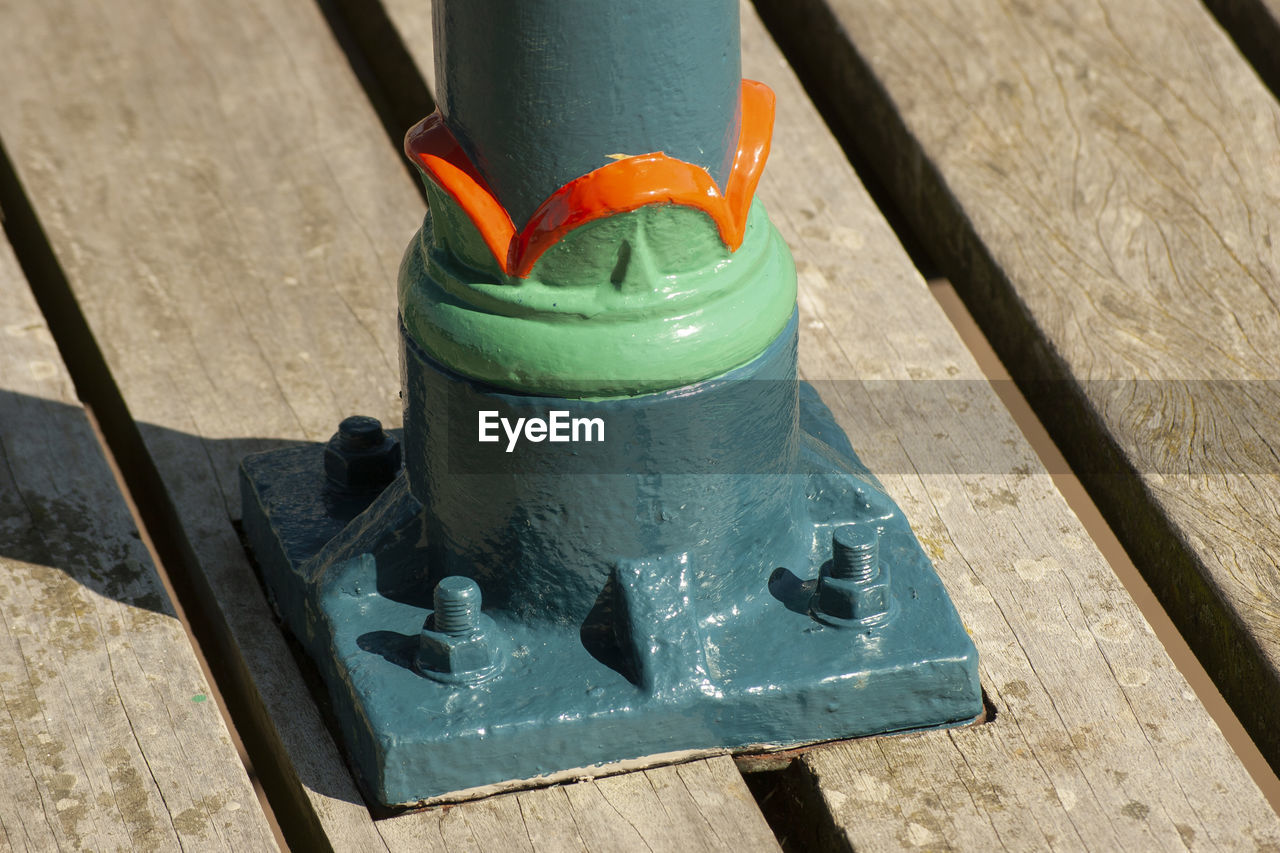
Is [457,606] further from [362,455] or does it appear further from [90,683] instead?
[90,683]

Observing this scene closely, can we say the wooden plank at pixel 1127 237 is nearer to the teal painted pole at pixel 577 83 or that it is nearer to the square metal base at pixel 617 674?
the square metal base at pixel 617 674

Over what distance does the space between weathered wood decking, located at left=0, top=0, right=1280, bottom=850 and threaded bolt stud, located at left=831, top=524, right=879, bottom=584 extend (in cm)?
22

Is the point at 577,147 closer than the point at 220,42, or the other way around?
the point at 577,147

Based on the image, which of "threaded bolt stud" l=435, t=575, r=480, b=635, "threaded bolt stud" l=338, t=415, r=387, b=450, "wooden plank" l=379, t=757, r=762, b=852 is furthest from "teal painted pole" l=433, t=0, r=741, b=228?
→ "wooden plank" l=379, t=757, r=762, b=852

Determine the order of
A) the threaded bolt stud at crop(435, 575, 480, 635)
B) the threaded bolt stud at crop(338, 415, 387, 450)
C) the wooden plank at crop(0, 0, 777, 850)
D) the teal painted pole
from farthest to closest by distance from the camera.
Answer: the threaded bolt stud at crop(338, 415, 387, 450), the wooden plank at crop(0, 0, 777, 850), the threaded bolt stud at crop(435, 575, 480, 635), the teal painted pole

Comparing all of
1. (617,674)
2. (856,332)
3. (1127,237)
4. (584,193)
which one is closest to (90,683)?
(617,674)

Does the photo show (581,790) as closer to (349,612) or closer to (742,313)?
(349,612)

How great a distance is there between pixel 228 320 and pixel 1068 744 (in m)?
1.54

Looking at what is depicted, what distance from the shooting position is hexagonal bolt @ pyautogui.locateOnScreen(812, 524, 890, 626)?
210cm

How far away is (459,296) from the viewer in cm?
195

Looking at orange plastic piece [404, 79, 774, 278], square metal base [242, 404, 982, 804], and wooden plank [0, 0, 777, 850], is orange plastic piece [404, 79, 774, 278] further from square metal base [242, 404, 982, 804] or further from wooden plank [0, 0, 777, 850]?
wooden plank [0, 0, 777, 850]

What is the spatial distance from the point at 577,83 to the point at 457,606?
2.11 feet

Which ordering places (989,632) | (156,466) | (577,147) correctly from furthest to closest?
(156,466) → (989,632) → (577,147)

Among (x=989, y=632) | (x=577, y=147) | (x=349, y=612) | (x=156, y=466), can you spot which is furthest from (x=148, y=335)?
(x=989, y=632)
